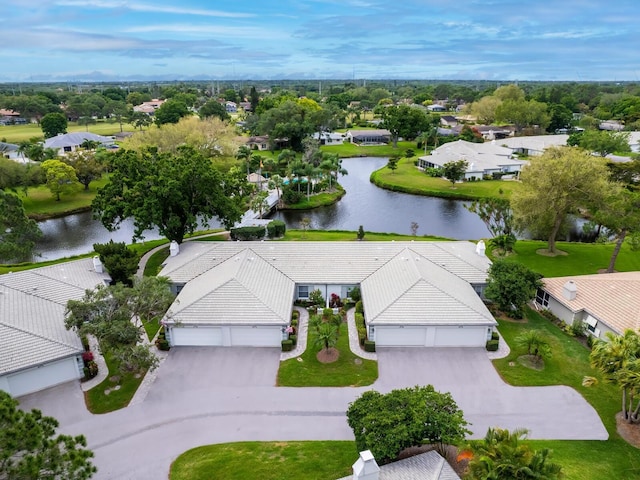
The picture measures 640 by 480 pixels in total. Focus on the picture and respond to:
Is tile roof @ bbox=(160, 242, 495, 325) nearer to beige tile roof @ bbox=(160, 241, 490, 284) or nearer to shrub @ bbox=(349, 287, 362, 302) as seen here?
beige tile roof @ bbox=(160, 241, 490, 284)

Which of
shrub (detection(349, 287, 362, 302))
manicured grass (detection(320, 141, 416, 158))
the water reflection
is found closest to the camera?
shrub (detection(349, 287, 362, 302))

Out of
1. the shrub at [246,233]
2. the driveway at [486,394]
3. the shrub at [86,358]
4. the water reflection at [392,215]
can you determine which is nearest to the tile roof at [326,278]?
the driveway at [486,394]

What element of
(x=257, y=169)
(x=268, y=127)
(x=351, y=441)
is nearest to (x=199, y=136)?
(x=257, y=169)

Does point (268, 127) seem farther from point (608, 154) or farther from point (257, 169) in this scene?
point (608, 154)

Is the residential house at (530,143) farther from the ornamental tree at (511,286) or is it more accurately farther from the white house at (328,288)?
the ornamental tree at (511,286)

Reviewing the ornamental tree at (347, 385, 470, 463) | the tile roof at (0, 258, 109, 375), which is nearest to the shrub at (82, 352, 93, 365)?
the tile roof at (0, 258, 109, 375)

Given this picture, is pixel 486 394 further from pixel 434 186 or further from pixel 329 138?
pixel 329 138

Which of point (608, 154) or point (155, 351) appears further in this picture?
point (608, 154)
